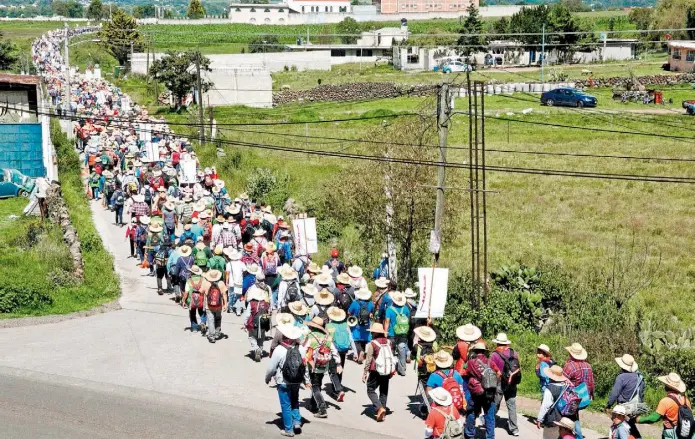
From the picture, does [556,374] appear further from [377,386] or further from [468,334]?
[377,386]

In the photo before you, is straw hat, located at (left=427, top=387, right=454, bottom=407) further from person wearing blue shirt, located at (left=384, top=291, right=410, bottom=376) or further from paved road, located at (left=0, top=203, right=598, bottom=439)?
person wearing blue shirt, located at (left=384, top=291, right=410, bottom=376)

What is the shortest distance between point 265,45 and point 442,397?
101 metres

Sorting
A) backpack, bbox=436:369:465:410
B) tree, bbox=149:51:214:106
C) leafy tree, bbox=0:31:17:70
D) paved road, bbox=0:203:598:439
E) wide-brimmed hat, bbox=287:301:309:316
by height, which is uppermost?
leafy tree, bbox=0:31:17:70

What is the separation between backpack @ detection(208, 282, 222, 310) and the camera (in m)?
16.4

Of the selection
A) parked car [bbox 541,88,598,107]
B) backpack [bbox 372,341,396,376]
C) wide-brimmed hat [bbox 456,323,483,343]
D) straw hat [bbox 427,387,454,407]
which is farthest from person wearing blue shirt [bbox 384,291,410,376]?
parked car [bbox 541,88,598,107]

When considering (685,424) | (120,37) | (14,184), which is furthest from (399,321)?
(120,37)

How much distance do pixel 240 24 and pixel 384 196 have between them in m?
146

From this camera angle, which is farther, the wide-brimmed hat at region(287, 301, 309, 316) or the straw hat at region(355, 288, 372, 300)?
the straw hat at region(355, 288, 372, 300)

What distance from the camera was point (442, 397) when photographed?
10758mm

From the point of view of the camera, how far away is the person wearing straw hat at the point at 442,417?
1070 centimetres

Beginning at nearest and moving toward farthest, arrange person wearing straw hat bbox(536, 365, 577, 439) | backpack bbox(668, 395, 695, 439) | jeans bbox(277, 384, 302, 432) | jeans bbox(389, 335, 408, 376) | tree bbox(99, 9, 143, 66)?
backpack bbox(668, 395, 695, 439) → person wearing straw hat bbox(536, 365, 577, 439) → jeans bbox(277, 384, 302, 432) → jeans bbox(389, 335, 408, 376) → tree bbox(99, 9, 143, 66)

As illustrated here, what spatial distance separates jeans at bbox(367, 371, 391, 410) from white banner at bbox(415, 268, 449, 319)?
2.87 metres

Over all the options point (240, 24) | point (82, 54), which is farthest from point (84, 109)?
point (240, 24)

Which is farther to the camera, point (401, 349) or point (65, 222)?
point (65, 222)
